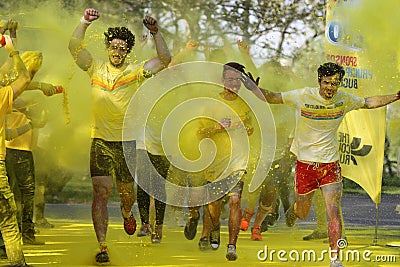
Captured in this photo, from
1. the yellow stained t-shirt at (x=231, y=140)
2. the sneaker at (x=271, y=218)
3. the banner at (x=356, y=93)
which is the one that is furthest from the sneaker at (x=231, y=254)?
the sneaker at (x=271, y=218)

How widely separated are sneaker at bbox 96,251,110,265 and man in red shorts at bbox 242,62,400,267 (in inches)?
61.6

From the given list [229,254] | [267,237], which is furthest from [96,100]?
[267,237]

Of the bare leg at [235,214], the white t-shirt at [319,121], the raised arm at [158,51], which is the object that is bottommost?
the bare leg at [235,214]

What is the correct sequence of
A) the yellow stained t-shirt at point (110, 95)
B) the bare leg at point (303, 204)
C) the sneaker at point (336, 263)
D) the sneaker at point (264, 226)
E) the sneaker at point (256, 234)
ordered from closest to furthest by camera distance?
1. the sneaker at point (336, 263)
2. the yellow stained t-shirt at point (110, 95)
3. the bare leg at point (303, 204)
4. the sneaker at point (256, 234)
5. the sneaker at point (264, 226)

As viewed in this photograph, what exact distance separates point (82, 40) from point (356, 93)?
2.73 metres

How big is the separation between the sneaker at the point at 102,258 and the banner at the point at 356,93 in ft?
8.95

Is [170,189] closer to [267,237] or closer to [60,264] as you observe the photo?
[267,237]

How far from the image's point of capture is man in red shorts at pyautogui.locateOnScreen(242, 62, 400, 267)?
6.97 metres

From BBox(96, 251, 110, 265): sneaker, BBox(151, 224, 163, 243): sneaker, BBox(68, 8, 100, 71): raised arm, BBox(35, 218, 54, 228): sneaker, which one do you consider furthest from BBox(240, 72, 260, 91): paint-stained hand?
BBox(35, 218, 54, 228): sneaker

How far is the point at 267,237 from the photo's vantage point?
896 centimetres

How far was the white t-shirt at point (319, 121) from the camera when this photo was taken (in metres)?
7.01

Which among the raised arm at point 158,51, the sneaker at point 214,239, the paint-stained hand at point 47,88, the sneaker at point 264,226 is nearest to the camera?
the raised arm at point 158,51

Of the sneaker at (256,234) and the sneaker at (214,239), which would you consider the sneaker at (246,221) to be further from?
the sneaker at (214,239)

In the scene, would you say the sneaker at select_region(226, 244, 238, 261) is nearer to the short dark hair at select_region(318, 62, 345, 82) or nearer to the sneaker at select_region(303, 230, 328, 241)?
the short dark hair at select_region(318, 62, 345, 82)
